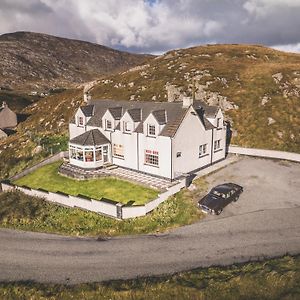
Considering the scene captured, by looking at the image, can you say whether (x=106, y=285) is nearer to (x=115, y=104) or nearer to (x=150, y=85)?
(x=115, y=104)

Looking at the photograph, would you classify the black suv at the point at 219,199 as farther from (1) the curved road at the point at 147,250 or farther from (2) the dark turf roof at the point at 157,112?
(2) the dark turf roof at the point at 157,112

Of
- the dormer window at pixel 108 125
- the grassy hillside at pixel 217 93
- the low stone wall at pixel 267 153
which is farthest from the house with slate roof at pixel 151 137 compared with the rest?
the grassy hillside at pixel 217 93

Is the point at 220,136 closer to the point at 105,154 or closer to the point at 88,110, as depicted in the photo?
the point at 105,154

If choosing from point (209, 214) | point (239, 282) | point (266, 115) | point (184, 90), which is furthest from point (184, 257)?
point (184, 90)

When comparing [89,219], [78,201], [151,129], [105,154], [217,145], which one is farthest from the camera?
[217,145]

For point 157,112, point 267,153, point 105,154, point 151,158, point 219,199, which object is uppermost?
point 157,112

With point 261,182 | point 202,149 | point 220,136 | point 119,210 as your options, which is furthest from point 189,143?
point 119,210
